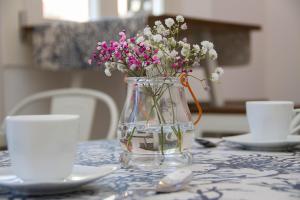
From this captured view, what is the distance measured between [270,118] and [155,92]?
296 millimetres

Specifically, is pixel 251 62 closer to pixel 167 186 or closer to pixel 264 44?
pixel 264 44

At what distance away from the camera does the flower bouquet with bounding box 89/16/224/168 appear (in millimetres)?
767

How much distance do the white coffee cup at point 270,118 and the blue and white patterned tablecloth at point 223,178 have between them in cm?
5

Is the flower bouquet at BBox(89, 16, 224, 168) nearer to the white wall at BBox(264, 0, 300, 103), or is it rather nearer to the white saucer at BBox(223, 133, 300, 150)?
the white saucer at BBox(223, 133, 300, 150)

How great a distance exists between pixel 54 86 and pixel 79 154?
1.96 meters

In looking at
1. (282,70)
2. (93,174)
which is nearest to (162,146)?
(93,174)

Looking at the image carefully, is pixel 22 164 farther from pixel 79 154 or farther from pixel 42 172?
pixel 79 154

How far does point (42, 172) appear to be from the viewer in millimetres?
607

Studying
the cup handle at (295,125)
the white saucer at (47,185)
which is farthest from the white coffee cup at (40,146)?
the cup handle at (295,125)

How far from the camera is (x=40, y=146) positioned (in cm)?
60

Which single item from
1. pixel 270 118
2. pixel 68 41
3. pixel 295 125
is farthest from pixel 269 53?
pixel 270 118

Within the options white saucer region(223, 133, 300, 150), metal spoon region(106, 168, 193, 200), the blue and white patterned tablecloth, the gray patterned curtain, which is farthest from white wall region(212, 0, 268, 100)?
metal spoon region(106, 168, 193, 200)

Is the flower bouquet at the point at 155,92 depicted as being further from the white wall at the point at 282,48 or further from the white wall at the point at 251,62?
the white wall at the point at 282,48

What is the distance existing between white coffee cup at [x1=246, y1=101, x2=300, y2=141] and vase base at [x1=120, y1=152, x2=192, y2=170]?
236 mm
